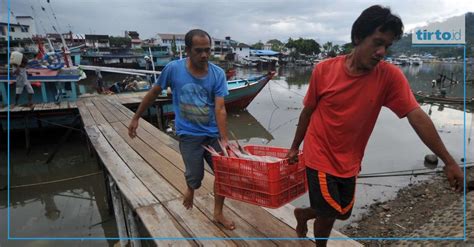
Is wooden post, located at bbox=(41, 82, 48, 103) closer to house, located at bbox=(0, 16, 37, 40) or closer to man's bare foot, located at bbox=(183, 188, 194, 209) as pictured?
man's bare foot, located at bbox=(183, 188, 194, 209)

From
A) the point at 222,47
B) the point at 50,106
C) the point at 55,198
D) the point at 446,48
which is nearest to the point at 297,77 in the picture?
the point at 446,48

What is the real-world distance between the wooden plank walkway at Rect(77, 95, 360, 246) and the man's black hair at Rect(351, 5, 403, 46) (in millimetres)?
1752

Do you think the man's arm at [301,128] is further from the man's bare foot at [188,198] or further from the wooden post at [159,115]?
the wooden post at [159,115]

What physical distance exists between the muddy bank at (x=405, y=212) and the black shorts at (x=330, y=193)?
3573 mm

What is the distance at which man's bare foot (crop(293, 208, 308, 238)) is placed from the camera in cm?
244

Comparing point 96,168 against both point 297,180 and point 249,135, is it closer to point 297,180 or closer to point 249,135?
point 249,135

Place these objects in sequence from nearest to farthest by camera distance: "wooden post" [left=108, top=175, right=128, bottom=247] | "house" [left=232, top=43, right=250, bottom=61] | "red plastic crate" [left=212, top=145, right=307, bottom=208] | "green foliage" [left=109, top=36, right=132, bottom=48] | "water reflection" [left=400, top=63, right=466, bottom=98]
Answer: "red plastic crate" [left=212, top=145, right=307, bottom=208], "wooden post" [left=108, top=175, right=128, bottom=247], "water reflection" [left=400, top=63, right=466, bottom=98], "green foliage" [left=109, top=36, right=132, bottom=48], "house" [left=232, top=43, right=250, bottom=61]

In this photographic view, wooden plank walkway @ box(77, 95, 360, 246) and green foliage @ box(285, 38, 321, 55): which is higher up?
green foliage @ box(285, 38, 321, 55)

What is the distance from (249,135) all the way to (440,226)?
884 cm

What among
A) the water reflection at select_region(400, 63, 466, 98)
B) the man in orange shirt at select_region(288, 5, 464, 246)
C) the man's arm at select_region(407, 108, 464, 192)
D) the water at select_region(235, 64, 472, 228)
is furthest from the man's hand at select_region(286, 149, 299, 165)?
the water reflection at select_region(400, 63, 466, 98)

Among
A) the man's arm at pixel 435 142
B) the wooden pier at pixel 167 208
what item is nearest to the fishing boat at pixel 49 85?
the wooden pier at pixel 167 208

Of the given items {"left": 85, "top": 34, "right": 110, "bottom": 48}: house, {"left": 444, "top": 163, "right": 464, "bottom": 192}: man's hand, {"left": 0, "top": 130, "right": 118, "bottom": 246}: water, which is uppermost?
{"left": 85, "top": 34, "right": 110, "bottom": 48}: house

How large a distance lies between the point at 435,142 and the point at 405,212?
535 cm

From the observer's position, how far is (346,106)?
5.93ft
